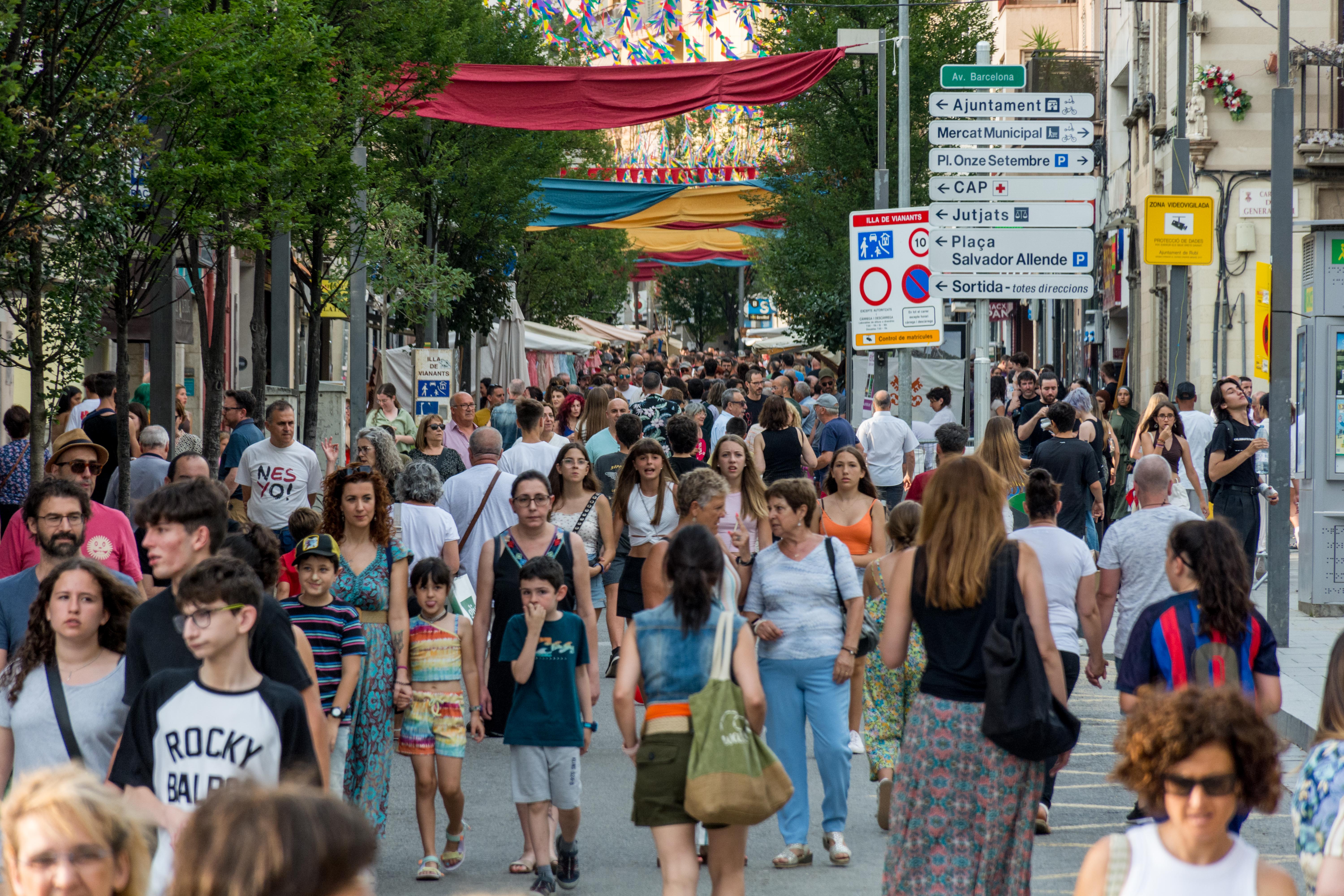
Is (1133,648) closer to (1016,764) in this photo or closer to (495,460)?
(1016,764)

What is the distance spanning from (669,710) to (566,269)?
129ft

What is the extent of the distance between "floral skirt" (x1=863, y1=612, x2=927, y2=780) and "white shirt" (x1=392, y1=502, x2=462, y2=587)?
237cm

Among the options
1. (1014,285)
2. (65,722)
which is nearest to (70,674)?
(65,722)

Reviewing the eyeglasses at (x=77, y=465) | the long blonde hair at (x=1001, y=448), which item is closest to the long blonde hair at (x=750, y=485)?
the long blonde hair at (x=1001, y=448)

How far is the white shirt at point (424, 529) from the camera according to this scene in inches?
338

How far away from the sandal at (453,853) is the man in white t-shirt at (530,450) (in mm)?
4632

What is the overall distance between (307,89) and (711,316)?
87.3m

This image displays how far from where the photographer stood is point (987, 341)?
12.1m

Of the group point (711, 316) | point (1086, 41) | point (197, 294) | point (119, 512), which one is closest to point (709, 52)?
point (711, 316)

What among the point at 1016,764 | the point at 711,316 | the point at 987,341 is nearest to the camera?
the point at 1016,764

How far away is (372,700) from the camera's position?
6730 millimetres

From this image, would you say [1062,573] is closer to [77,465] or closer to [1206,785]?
[1206,785]

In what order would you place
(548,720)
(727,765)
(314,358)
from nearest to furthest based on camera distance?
(727,765) → (548,720) → (314,358)

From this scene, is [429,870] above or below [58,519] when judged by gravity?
below
